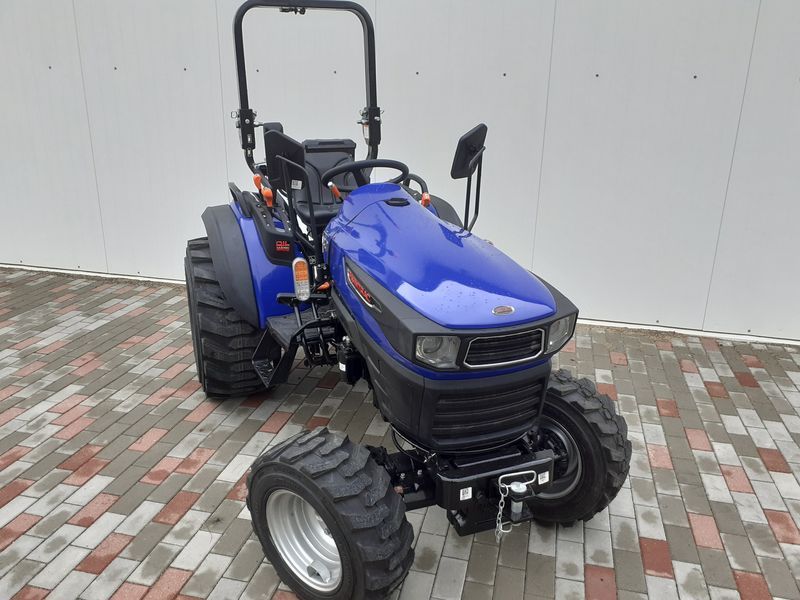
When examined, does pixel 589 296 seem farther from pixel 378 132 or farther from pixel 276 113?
pixel 276 113

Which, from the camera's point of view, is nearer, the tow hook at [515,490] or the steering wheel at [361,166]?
the tow hook at [515,490]

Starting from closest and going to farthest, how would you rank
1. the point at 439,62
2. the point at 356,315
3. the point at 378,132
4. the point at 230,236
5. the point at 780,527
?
the point at 356,315 < the point at 780,527 < the point at 230,236 < the point at 378,132 < the point at 439,62

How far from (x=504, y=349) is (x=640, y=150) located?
3.20 metres

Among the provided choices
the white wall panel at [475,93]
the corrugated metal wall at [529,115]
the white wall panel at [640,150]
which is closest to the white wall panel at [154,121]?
the corrugated metal wall at [529,115]

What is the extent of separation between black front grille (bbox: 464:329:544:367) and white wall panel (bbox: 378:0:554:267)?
9.97 ft

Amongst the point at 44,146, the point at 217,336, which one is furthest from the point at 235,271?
the point at 44,146

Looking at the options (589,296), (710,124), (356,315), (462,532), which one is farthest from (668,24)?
(462,532)

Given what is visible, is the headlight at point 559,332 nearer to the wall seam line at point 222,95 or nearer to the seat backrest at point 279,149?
the seat backrest at point 279,149

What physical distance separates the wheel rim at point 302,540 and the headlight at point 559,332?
104 centimetres

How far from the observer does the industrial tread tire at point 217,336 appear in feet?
11.1

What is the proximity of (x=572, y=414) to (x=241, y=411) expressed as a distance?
2.01 m

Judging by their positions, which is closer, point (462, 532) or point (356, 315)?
point (462, 532)

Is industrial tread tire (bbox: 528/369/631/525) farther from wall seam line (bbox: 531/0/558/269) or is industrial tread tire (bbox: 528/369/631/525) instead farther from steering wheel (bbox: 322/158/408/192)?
wall seam line (bbox: 531/0/558/269)

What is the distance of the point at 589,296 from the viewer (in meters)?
4.98
